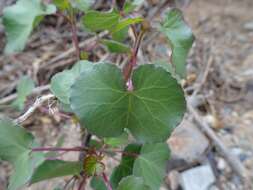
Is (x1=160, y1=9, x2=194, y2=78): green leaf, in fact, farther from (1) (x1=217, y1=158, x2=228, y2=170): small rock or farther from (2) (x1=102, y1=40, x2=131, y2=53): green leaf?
(1) (x1=217, y1=158, x2=228, y2=170): small rock

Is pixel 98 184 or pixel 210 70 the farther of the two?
pixel 210 70

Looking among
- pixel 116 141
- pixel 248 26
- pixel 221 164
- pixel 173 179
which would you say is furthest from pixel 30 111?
pixel 248 26

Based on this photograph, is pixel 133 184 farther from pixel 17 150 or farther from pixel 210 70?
pixel 210 70

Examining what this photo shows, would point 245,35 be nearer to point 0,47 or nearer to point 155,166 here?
point 0,47

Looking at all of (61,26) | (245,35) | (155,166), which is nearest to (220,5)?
(245,35)

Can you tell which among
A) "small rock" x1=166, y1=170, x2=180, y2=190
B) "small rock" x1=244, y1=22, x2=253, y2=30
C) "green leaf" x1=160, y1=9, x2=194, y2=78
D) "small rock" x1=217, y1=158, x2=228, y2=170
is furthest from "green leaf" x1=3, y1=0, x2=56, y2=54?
"small rock" x1=244, y1=22, x2=253, y2=30

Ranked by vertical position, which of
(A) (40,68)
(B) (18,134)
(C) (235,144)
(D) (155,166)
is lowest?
(C) (235,144)
